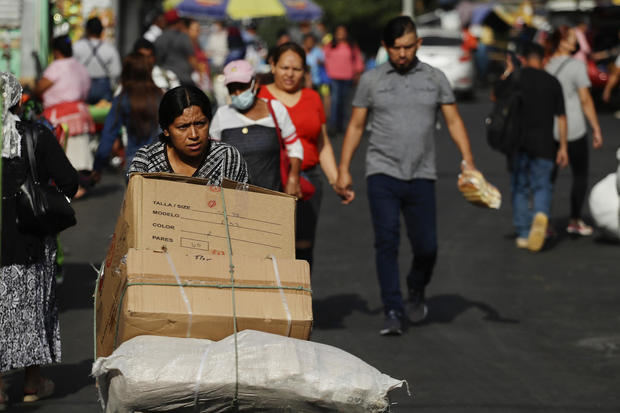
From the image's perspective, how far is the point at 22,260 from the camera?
647cm

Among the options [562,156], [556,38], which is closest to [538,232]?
[562,156]

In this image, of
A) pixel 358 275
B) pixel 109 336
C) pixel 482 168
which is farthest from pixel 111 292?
pixel 482 168

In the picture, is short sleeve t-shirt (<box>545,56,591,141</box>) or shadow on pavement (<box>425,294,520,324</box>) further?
short sleeve t-shirt (<box>545,56,591,141</box>)

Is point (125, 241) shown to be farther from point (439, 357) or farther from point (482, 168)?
point (482, 168)

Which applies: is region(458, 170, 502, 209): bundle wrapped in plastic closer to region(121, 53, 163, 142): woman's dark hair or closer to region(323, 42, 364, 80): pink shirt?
region(121, 53, 163, 142): woman's dark hair

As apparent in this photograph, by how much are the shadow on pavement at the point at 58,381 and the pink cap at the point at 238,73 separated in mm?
1883

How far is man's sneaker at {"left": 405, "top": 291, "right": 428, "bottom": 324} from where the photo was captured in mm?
8688

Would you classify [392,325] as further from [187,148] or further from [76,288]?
[187,148]

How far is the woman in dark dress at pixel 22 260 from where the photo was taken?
6305 mm

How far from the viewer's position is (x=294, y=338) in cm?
465

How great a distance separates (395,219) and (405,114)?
0.69 metres

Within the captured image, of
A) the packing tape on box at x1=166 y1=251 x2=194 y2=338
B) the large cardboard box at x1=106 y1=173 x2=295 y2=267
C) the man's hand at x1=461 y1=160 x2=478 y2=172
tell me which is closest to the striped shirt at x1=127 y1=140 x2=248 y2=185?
the large cardboard box at x1=106 y1=173 x2=295 y2=267

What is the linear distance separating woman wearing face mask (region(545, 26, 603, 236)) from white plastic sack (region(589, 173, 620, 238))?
0.31m

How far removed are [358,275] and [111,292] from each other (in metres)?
5.83
